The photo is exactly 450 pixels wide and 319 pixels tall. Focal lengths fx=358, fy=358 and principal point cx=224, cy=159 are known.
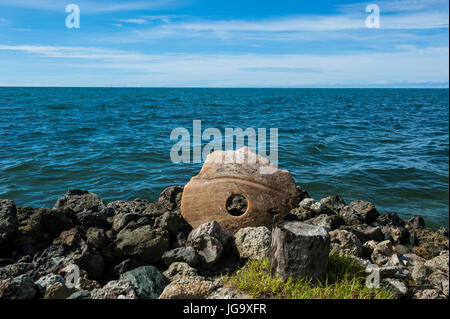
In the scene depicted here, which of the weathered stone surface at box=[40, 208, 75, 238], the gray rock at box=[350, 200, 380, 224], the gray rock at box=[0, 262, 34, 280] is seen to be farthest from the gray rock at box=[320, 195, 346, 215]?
the gray rock at box=[0, 262, 34, 280]

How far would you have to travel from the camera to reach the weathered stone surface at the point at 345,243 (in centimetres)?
604

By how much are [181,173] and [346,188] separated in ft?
19.4

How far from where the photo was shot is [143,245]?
5766 millimetres

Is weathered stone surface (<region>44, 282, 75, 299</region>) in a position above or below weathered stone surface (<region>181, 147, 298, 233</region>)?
below

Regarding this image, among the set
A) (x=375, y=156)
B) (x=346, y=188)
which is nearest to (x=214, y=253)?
(x=346, y=188)

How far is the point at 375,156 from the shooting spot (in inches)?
672

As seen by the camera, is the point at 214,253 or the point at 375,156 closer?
the point at 214,253

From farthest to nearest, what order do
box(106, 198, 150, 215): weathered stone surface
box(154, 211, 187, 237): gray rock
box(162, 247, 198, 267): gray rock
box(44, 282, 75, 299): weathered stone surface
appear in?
box(106, 198, 150, 215): weathered stone surface
box(154, 211, 187, 237): gray rock
box(162, 247, 198, 267): gray rock
box(44, 282, 75, 299): weathered stone surface

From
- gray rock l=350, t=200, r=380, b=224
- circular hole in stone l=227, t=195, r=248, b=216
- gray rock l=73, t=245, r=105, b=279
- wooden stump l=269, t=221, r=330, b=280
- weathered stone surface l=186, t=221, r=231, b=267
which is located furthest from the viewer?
gray rock l=350, t=200, r=380, b=224

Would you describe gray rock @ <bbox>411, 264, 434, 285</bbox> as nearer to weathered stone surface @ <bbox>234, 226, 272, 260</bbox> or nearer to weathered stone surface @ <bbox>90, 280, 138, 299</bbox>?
weathered stone surface @ <bbox>234, 226, 272, 260</bbox>

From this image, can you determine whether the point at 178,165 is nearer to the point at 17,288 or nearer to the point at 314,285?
the point at 17,288

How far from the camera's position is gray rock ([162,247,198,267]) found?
5539mm

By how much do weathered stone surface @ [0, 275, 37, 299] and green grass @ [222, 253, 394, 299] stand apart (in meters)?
2.49
